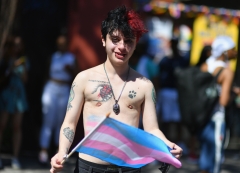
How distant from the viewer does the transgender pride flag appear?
13.4 ft

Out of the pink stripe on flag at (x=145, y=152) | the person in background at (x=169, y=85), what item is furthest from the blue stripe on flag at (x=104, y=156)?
the person in background at (x=169, y=85)

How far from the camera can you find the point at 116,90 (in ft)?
14.9

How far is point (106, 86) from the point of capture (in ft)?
14.9

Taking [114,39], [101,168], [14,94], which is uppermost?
[114,39]

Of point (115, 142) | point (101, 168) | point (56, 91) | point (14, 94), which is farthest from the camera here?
point (56, 91)

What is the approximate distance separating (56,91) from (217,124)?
10.2 feet

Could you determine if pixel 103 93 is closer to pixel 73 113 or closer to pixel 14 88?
pixel 73 113

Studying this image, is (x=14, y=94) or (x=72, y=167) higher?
(x=14, y=94)

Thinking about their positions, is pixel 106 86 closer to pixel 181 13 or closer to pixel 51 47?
pixel 51 47

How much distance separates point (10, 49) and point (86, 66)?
160cm

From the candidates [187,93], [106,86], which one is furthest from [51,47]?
[106,86]

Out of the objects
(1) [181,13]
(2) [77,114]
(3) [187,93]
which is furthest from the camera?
(1) [181,13]

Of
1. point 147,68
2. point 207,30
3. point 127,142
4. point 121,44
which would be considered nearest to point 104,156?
point 127,142

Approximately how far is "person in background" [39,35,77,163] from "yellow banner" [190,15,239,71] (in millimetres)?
3168
